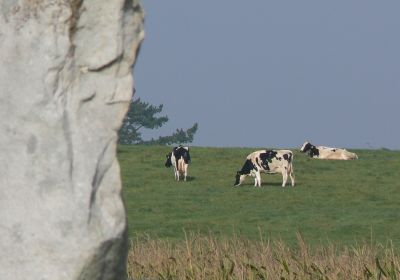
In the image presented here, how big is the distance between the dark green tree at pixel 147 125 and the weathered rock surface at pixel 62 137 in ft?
214

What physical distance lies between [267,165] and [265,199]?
5504 mm

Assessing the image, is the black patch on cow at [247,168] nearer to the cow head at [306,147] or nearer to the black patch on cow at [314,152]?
the black patch on cow at [314,152]

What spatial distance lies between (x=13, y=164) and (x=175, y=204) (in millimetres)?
27879

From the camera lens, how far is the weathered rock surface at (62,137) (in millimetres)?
7129

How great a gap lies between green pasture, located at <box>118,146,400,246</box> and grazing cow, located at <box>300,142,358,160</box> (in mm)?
574

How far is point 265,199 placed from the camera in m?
36.4

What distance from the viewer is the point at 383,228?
30953mm

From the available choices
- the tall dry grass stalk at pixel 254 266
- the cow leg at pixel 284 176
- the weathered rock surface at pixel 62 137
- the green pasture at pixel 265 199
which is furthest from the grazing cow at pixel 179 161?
the weathered rock surface at pixel 62 137

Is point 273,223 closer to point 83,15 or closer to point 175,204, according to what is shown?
point 175,204

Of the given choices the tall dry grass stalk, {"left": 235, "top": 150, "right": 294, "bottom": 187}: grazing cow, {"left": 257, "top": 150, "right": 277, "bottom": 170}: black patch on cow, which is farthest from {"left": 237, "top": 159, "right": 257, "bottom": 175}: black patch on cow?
the tall dry grass stalk

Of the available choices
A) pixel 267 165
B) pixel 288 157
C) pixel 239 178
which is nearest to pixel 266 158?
pixel 267 165

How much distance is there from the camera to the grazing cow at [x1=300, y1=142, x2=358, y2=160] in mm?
47938

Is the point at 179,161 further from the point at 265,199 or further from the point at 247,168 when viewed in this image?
the point at 265,199

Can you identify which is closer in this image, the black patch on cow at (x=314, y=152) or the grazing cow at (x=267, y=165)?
the grazing cow at (x=267, y=165)
